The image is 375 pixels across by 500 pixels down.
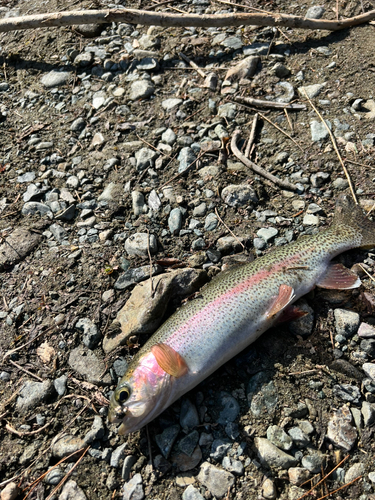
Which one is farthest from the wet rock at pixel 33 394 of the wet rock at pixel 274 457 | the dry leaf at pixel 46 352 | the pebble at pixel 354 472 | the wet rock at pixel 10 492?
the pebble at pixel 354 472

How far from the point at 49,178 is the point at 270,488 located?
5057 mm

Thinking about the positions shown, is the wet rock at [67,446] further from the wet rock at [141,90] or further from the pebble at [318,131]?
the wet rock at [141,90]

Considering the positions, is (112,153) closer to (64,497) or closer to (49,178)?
(49,178)

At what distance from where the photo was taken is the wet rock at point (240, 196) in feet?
16.7

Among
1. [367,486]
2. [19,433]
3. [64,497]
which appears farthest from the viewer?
[19,433]

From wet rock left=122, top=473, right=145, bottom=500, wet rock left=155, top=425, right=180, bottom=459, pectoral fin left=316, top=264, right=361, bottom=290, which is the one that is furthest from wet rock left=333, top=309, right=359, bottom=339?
wet rock left=122, top=473, right=145, bottom=500

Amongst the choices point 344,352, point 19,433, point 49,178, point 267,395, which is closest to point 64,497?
point 19,433

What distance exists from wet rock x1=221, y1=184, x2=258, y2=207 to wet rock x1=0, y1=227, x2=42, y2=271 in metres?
2.67

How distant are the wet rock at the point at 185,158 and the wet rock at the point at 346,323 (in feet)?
9.45

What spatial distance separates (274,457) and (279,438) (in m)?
0.17

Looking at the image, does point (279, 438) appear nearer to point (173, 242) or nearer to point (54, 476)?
point (54, 476)

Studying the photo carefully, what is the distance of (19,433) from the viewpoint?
12.7 feet

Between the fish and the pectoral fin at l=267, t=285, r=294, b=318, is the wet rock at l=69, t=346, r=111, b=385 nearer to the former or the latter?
the fish

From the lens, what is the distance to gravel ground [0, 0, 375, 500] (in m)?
3.58
